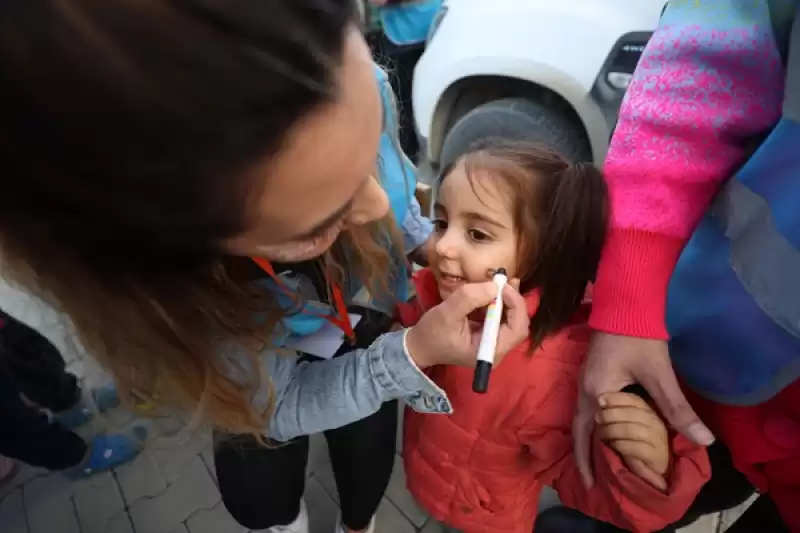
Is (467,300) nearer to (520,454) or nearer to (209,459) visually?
(520,454)

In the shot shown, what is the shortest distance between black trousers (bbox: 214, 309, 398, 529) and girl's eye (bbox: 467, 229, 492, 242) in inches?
12.6

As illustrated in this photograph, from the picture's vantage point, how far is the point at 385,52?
2.82m

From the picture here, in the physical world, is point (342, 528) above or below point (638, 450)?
below

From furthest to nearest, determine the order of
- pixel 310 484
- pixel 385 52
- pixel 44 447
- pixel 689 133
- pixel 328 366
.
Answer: pixel 385 52, pixel 310 484, pixel 44 447, pixel 328 366, pixel 689 133

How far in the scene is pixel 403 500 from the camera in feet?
6.10

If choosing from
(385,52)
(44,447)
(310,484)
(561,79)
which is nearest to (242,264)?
(310,484)

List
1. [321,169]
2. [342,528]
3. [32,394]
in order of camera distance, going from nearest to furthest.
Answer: [321,169], [342,528], [32,394]

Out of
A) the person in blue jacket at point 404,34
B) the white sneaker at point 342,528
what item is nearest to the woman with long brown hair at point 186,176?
the white sneaker at point 342,528

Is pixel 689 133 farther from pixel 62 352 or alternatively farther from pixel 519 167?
pixel 62 352

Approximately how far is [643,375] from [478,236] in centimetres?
38

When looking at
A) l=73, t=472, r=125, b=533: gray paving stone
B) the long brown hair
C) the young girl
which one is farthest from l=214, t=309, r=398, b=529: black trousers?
l=73, t=472, r=125, b=533: gray paving stone

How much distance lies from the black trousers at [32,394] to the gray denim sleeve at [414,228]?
1.14 m

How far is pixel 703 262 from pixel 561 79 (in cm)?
128

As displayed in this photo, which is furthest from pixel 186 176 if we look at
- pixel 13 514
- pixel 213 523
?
pixel 13 514
